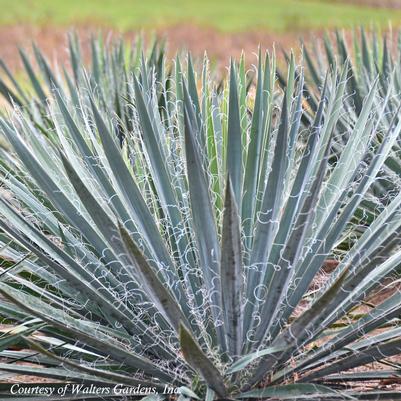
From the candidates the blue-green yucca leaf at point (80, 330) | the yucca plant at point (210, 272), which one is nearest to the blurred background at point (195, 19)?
the yucca plant at point (210, 272)

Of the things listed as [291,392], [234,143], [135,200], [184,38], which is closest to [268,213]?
[234,143]

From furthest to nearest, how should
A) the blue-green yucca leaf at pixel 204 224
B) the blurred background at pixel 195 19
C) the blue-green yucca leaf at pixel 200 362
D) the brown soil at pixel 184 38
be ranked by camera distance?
the blurred background at pixel 195 19 < the brown soil at pixel 184 38 < the blue-green yucca leaf at pixel 204 224 < the blue-green yucca leaf at pixel 200 362

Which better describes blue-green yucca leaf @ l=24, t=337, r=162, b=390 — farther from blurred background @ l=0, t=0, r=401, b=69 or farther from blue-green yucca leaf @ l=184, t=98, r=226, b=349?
blurred background @ l=0, t=0, r=401, b=69

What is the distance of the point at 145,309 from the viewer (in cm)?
263

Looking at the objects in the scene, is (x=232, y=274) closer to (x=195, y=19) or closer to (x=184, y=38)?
(x=184, y=38)

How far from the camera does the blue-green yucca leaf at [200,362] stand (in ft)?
7.13

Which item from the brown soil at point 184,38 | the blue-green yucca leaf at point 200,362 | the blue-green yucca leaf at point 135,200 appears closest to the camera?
the blue-green yucca leaf at point 200,362

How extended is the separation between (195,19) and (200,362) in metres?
26.3

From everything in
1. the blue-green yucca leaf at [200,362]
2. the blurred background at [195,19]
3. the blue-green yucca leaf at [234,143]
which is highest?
the blue-green yucca leaf at [234,143]

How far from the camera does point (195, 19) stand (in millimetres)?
27688

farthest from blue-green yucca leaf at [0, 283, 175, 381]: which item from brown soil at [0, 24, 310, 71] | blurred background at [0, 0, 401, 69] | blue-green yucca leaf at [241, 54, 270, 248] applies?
brown soil at [0, 24, 310, 71]

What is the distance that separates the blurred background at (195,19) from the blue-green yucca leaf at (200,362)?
51.0 feet

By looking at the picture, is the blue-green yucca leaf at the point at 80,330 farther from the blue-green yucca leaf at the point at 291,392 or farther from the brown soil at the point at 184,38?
the brown soil at the point at 184,38

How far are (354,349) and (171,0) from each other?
3382cm
